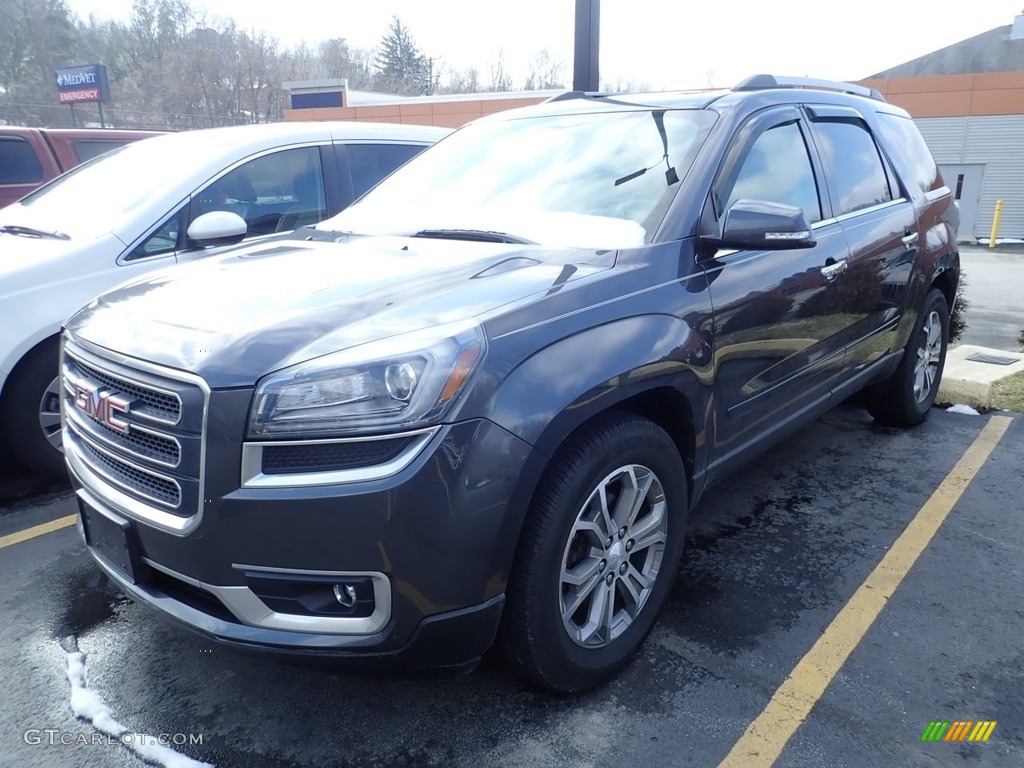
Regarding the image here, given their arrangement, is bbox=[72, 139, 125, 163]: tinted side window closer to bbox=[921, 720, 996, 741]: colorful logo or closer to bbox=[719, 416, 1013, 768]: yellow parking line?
bbox=[719, 416, 1013, 768]: yellow parking line

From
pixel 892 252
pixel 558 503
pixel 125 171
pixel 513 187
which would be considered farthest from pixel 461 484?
pixel 125 171

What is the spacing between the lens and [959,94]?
25422 millimetres

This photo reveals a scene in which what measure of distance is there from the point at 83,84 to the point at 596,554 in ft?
131

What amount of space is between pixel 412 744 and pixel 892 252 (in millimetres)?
3373

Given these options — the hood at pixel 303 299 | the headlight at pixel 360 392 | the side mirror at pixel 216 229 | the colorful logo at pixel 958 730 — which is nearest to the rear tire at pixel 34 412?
the side mirror at pixel 216 229

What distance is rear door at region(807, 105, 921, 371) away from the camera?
369 cm

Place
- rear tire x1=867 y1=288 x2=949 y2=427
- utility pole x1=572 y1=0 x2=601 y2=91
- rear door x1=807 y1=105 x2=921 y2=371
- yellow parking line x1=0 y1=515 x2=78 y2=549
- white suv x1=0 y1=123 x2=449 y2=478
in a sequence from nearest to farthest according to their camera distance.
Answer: yellow parking line x1=0 y1=515 x2=78 y2=549
rear door x1=807 y1=105 x2=921 y2=371
white suv x1=0 y1=123 x2=449 y2=478
rear tire x1=867 y1=288 x2=949 y2=427
utility pole x1=572 y1=0 x2=601 y2=91

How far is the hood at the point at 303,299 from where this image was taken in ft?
6.64

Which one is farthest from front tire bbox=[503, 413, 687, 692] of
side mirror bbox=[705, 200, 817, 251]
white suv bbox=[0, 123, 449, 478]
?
white suv bbox=[0, 123, 449, 478]

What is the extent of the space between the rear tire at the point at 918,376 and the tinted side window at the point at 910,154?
68cm

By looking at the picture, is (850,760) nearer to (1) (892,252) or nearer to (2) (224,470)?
(2) (224,470)

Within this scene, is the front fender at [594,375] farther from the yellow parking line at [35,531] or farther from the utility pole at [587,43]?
the utility pole at [587,43]

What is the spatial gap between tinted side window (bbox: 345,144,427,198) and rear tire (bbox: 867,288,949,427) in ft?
10.9

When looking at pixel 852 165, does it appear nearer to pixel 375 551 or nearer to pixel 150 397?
pixel 375 551
